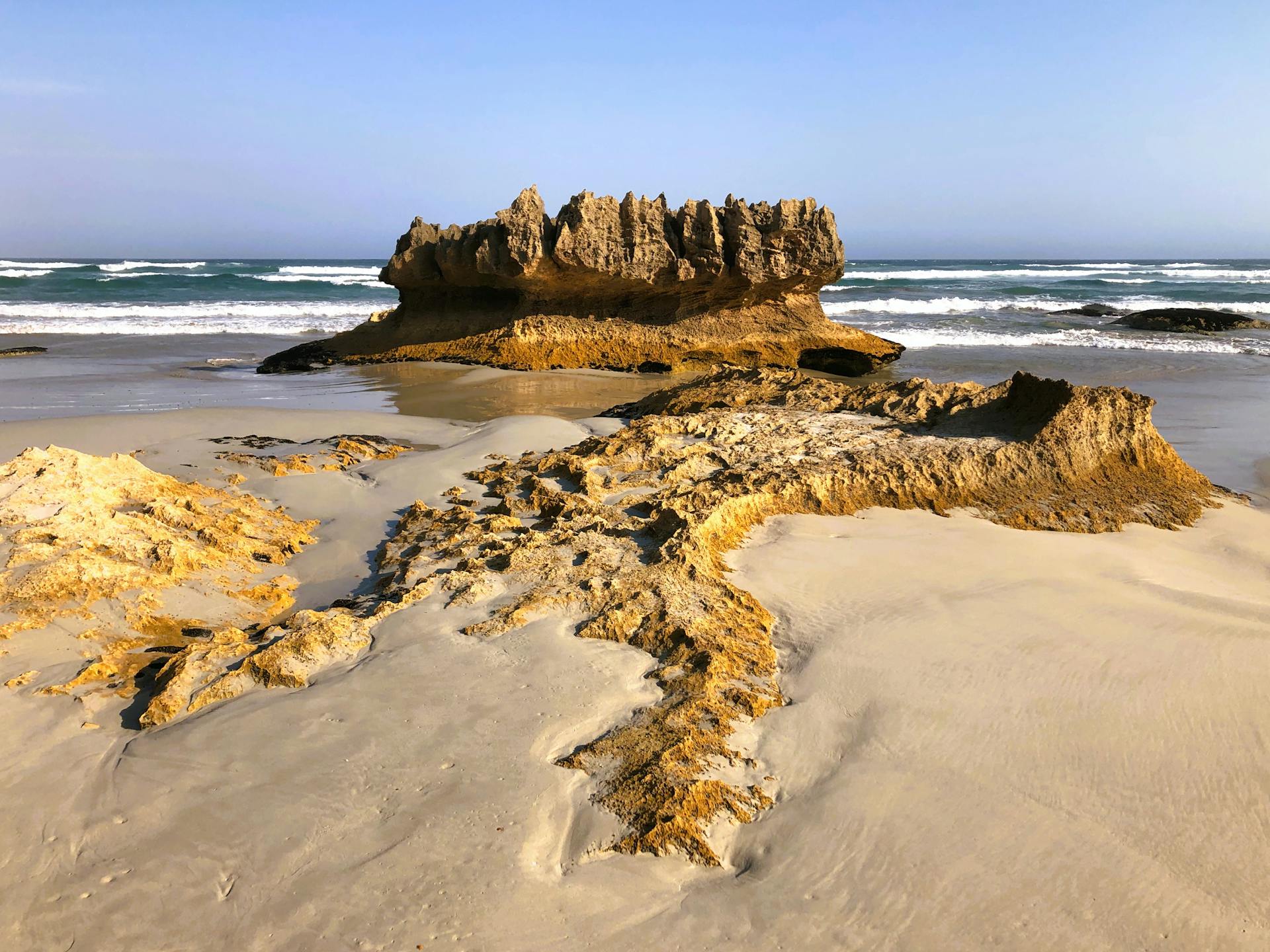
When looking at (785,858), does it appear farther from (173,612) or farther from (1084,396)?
(1084,396)

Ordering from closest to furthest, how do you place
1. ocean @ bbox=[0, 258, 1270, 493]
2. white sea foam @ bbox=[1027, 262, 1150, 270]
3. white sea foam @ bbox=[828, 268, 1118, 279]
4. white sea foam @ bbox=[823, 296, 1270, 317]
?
ocean @ bbox=[0, 258, 1270, 493], white sea foam @ bbox=[823, 296, 1270, 317], white sea foam @ bbox=[828, 268, 1118, 279], white sea foam @ bbox=[1027, 262, 1150, 270]

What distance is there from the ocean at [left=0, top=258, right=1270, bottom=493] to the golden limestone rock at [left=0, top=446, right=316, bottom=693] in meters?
4.56

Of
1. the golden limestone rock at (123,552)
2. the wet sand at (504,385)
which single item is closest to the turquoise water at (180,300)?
the wet sand at (504,385)

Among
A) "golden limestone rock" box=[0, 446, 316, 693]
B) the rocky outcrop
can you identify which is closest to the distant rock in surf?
the rocky outcrop

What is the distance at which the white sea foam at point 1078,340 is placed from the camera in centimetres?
1638

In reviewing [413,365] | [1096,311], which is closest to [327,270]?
[1096,311]

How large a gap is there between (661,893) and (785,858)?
13.5 inches

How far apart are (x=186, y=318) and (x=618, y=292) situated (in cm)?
1660

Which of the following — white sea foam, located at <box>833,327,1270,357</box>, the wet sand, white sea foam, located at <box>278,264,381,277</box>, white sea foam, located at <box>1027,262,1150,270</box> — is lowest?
the wet sand

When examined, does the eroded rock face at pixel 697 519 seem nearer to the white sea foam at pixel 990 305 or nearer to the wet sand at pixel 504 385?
the wet sand at pixel 504 385

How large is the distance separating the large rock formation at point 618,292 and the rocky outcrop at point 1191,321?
1107 centimetres

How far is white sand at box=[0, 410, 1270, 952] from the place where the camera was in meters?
1.96

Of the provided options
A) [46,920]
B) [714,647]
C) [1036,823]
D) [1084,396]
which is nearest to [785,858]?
[1036,823]

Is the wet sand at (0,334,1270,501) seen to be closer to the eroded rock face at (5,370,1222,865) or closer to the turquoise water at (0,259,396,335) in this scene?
the eroded rock face at (5,370,1222,865)
